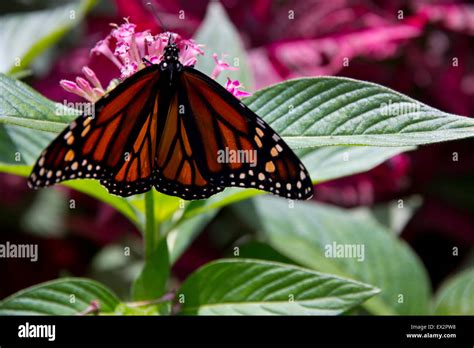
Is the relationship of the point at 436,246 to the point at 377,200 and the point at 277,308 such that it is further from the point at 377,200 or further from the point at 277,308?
the point at 277,308

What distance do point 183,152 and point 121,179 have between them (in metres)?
0.09

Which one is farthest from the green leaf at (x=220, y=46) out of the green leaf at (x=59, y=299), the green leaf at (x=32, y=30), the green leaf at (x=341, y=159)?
the green leaf at (x=59, y=299)

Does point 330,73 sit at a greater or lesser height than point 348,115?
greater

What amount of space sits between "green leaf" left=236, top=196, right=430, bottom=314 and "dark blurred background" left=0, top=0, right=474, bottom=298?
0.15 meters

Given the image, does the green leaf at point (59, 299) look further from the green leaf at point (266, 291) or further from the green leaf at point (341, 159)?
the green leaf at point (341, 159)

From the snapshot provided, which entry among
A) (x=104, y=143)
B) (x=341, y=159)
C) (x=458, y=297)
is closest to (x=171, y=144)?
(x=104, y=143)

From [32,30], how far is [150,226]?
0.77 m

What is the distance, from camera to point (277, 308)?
0.92 meters

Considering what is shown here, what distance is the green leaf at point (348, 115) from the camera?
0.81 metres

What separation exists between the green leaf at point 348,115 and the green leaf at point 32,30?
569 mm

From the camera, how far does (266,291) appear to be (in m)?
0.93

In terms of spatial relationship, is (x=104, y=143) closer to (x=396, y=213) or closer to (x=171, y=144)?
(x=171, y=144)

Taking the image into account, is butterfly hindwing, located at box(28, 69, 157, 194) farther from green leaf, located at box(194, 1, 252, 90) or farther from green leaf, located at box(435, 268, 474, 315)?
green leaf, located at box(435, 268, 474, 315)
